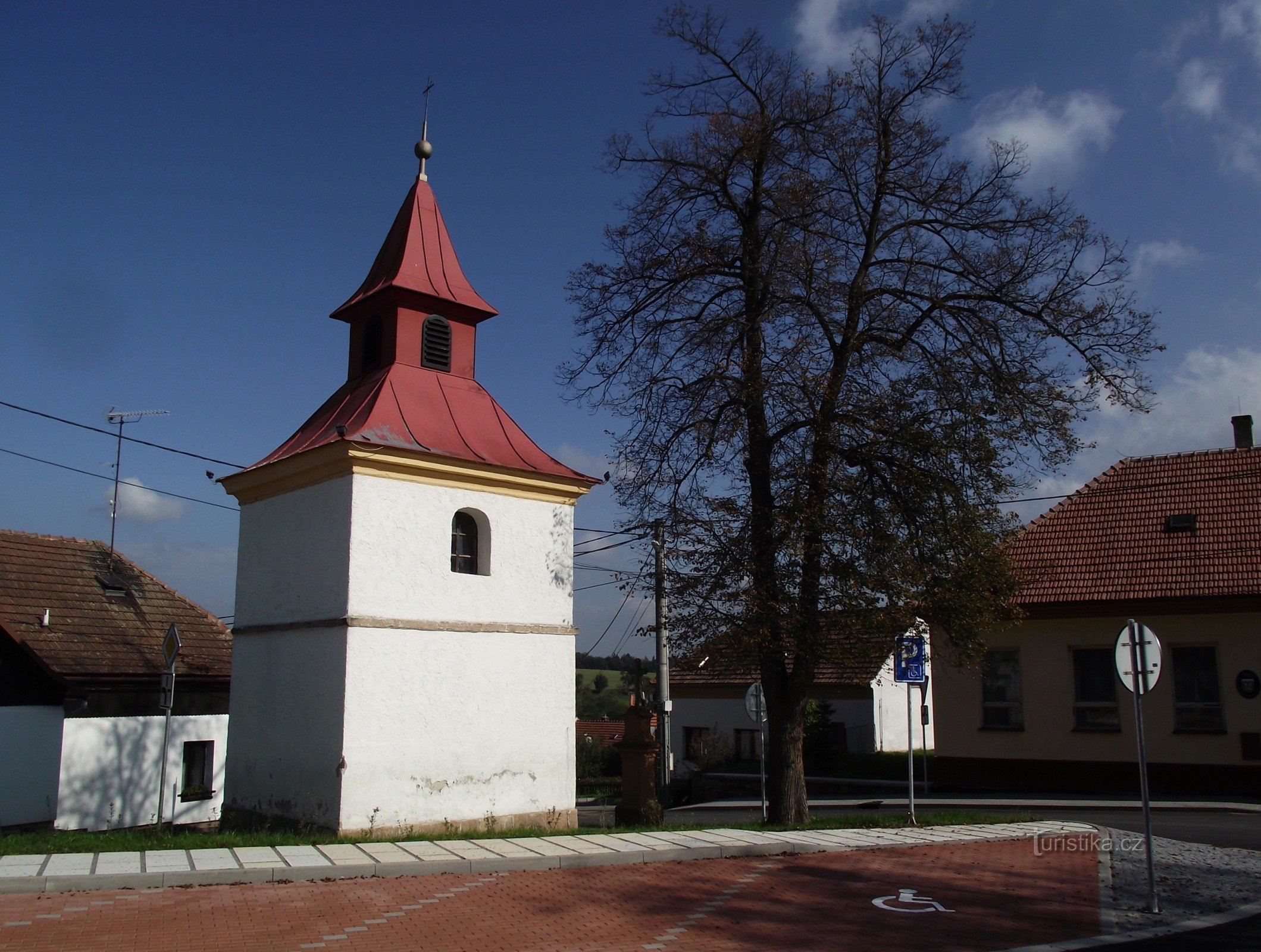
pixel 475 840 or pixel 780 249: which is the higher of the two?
pixel 780 249

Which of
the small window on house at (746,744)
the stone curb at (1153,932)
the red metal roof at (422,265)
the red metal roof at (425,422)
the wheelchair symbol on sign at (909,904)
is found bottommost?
the small window on house at (746,744)

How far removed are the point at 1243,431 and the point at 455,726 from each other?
21031mm

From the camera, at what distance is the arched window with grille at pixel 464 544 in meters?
14.9

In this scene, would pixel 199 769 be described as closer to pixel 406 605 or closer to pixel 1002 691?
pixel 406 605

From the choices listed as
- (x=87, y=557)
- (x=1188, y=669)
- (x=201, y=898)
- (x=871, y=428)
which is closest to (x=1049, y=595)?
(x=1188, y=669)

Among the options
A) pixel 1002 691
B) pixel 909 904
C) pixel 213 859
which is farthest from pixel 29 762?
pixel 1002 691

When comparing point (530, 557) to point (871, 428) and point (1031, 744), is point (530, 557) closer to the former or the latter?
point (871, 428)

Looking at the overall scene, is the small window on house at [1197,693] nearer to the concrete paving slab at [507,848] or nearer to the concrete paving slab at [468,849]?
the concrete paving slab at [507,848]

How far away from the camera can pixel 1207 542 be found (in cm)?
2127

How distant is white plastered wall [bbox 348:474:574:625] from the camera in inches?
536

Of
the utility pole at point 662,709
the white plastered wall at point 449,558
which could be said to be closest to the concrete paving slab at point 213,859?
the white plastered wall at point 449,558

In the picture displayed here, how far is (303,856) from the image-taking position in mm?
9703

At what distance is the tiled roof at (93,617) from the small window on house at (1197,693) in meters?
18.9

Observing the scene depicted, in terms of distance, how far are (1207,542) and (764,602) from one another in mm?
12736
